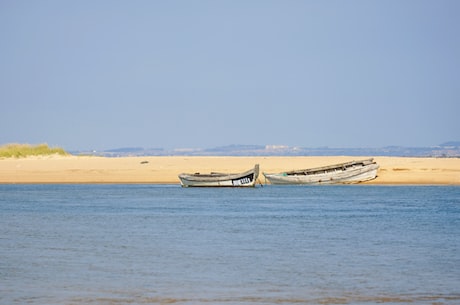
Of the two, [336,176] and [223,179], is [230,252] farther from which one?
[336,176]

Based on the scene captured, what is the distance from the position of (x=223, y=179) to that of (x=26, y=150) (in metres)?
29.1

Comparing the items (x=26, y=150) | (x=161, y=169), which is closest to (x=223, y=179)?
(x=161, y=169)

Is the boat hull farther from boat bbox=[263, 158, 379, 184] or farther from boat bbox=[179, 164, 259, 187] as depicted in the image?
boat bbox=[179, 164, 259, 187]

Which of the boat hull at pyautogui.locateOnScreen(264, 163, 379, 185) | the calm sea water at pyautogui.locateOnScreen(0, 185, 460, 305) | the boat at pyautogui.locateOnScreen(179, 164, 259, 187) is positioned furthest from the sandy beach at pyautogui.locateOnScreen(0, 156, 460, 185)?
the calm sea water at pyautogui.locateOnScreen(0, 185, 460, 305)

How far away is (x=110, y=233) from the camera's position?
27.5 m

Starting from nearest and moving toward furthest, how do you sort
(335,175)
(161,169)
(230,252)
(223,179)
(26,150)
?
(230,252) → (223,179) → (335,175) → (161,169) → (26,150)

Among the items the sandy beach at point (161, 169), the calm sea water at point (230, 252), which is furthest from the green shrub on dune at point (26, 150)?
the calm sea water at point (230, 252)

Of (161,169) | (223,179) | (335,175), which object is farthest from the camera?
(161,169)

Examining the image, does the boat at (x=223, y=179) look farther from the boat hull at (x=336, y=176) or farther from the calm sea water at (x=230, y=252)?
the calm sea water at (x=230, y=252)

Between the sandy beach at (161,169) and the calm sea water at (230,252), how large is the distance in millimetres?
17151

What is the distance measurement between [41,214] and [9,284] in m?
18.8

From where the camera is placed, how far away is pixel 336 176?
57406 millimetres

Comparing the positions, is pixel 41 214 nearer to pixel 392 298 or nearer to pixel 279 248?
pixel 279 248

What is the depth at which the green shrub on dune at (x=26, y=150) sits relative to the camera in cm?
7800
